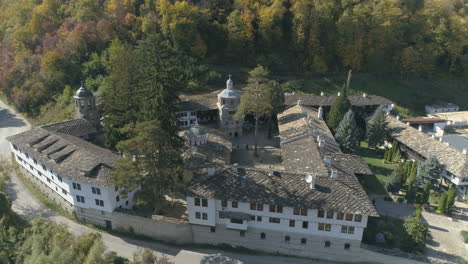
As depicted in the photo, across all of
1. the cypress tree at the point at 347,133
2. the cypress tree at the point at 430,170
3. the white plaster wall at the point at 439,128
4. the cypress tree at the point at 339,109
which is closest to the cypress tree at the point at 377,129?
the cypress tree at the point at 347,133

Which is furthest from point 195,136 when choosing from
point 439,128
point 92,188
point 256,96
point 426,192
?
point 439,128

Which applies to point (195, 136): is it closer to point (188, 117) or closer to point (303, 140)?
point (188, 117)

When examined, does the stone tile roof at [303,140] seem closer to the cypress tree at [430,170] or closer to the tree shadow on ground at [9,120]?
the cypress tree at [430,170]

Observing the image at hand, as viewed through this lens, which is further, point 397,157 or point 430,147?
point 397,157

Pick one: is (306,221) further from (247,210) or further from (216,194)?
(216,194)

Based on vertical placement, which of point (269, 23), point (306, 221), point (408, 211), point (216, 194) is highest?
point (269, 23)

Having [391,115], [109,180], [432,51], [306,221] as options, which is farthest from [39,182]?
[432,51]
